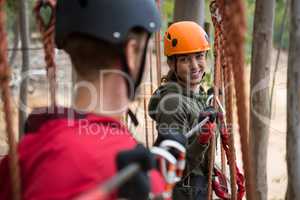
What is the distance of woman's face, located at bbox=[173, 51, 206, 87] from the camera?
3.37 metres

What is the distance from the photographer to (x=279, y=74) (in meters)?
14.3

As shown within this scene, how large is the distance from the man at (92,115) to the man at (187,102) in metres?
1.56

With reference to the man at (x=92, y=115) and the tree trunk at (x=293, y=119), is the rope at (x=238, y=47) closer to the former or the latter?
the man at (x=92, y=115)

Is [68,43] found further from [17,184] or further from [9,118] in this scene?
[17,184]

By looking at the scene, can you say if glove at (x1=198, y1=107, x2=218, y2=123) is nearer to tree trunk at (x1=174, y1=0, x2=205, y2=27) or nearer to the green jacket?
the green jacket

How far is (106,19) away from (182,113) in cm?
175

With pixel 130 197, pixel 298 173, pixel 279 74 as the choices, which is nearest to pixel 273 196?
pixel 298 173

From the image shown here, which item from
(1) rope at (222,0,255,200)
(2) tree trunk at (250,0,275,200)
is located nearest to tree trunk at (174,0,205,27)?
(2) tree trunk at (250,0,275,200)

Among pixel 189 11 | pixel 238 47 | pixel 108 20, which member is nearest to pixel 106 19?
pixel 108 20

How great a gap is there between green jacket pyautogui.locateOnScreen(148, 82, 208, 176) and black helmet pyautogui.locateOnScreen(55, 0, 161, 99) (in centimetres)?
A: 157

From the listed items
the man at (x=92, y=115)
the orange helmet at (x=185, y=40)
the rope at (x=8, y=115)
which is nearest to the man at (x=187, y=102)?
the orange helmet at (x=185, y=40)

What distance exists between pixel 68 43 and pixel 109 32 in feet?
0.49

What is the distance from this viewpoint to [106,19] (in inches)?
60.2

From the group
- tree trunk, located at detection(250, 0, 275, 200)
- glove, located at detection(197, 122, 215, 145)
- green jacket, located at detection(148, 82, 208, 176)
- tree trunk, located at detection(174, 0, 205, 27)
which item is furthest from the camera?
tree trunk, located at detection(174, 0, 205, 27)
